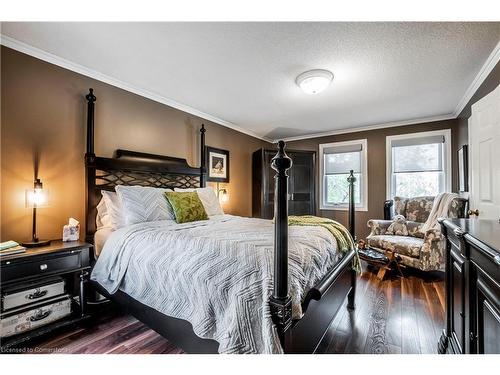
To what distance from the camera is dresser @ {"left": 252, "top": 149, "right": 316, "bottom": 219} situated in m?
4.81

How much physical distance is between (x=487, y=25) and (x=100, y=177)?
3.68 meters

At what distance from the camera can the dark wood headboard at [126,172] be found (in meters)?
2.40

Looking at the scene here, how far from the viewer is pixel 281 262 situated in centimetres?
111

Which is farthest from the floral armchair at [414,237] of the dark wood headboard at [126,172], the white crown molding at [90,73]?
the white crown molding at [90,73]

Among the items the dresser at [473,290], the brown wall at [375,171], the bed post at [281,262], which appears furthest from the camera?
the brown wall at [375,171]

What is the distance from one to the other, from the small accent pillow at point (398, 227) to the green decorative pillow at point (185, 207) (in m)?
2.91

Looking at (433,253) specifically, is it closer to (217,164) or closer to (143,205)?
(217,164)

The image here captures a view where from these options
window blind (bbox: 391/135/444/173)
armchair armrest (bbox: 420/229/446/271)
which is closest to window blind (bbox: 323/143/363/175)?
window blind (bbox: 391/135/444/173)

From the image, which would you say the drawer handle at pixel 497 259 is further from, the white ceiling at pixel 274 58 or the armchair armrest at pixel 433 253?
the armchair armrest at pixel 433 253

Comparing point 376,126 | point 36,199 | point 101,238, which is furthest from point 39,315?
point 376,126

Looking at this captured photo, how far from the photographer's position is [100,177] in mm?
2512

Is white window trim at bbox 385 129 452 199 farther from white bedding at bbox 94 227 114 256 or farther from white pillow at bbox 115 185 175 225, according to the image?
white bedding at bbox 94 227 114 256
